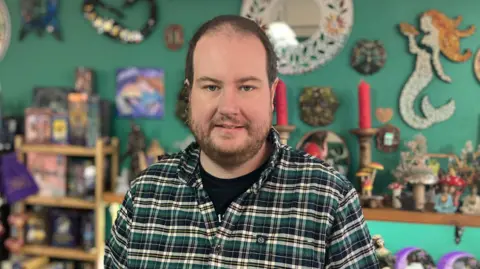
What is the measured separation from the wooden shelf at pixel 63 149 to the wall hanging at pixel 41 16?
56 cm

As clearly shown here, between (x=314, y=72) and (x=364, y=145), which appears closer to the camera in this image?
(x=364, y=145)

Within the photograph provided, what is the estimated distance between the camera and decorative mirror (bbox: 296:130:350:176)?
185cm


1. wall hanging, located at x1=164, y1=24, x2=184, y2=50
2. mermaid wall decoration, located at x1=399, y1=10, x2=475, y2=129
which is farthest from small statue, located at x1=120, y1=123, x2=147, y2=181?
mermaid wall decoration, located at x1=399, y1=10, x2=475, y2=129

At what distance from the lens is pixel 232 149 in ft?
2.85

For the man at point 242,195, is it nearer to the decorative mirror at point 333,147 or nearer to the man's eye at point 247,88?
the man's eye at point 247,88

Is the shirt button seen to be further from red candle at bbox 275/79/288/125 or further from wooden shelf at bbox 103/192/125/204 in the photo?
wooden shelf at bbox 103/192/125/204

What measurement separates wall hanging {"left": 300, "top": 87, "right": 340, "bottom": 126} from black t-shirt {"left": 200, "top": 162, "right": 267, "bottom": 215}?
0.97m

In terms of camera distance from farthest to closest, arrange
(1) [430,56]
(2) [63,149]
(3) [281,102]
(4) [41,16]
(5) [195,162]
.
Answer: (4) [41,16]
(2) [63,149]
(1) [430,56]
(3) [281,102]
(5) [195,162]

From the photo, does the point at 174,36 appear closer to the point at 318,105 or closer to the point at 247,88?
the point at 318,105

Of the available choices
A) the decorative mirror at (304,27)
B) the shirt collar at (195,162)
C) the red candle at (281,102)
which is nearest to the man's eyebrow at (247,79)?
the shirt collar at (195,162)

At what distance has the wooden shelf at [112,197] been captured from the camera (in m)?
1.94

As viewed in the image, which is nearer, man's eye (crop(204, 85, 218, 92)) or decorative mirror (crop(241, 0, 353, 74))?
man's eye (crop(204, 85, 218, 92))

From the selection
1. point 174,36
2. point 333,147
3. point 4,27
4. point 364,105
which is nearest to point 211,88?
point 364,105

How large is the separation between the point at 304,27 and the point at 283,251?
1240 millimetres
